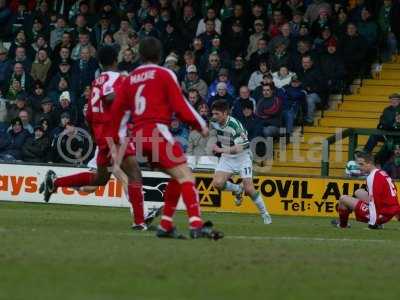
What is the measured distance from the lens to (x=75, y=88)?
27.0 m

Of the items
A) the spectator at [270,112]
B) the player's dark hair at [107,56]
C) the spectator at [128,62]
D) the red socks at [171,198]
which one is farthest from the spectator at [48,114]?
the red socks at [171,198]

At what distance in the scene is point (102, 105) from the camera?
14977 millimetres

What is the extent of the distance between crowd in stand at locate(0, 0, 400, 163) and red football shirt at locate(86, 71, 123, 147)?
912 cm

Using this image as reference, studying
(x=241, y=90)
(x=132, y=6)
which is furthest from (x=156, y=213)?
(x=132, y=6)

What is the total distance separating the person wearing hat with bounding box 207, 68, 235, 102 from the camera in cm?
2519

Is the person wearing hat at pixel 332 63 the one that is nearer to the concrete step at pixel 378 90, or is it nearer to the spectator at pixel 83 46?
the concrete step at pixel 378 90

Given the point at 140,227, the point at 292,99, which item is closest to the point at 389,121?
the point at 292,99

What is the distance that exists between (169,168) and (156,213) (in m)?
3.00

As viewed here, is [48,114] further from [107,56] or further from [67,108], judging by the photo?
[107,56]

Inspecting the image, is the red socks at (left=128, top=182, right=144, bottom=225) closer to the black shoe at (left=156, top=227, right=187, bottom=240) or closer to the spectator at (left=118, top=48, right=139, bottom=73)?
the black shoe at (left=156, top=227, right=187, bottom=240)

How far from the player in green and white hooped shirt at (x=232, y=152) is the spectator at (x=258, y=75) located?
583 cm

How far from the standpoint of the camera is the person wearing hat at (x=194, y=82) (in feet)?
84.1

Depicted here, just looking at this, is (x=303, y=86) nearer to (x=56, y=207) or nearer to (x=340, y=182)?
(x=340, y=182)

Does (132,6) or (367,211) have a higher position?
(132,6)
